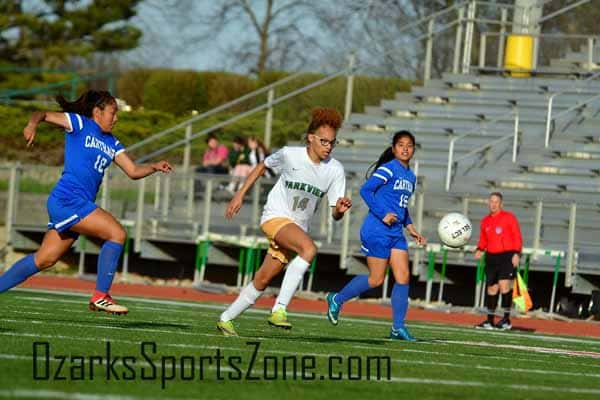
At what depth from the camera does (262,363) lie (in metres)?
8.38

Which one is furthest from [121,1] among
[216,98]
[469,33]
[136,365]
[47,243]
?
[136,365]

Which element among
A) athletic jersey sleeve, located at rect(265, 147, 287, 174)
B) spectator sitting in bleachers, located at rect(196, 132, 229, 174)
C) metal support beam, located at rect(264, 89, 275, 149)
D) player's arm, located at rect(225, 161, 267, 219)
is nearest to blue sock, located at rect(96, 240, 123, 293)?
player's arm, located at rect(225, 161, 267, 219)

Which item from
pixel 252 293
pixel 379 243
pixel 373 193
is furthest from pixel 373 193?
pixel 252 293

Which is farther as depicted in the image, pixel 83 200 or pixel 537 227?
pixel 537 227

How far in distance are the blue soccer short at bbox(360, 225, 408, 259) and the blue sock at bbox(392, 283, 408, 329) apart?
1.02ft

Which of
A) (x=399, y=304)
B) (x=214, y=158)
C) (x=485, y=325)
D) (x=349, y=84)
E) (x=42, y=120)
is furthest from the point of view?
(x=349, y=84)

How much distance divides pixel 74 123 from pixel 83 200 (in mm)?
577

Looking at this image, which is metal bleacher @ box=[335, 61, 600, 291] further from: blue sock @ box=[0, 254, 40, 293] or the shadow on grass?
blue sock @ box=[0, 254, 40, 293]

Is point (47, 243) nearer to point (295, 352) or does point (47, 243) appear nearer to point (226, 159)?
point (295, 352)

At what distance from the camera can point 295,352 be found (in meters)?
9.29

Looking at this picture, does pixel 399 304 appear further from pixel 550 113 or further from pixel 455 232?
pixel 550 113

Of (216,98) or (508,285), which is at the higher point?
(216,98)

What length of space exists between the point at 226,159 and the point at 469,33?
5924 millimetres

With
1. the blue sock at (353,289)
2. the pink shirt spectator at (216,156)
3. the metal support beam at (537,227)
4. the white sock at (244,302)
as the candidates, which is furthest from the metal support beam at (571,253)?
the white sock at (244,302)
